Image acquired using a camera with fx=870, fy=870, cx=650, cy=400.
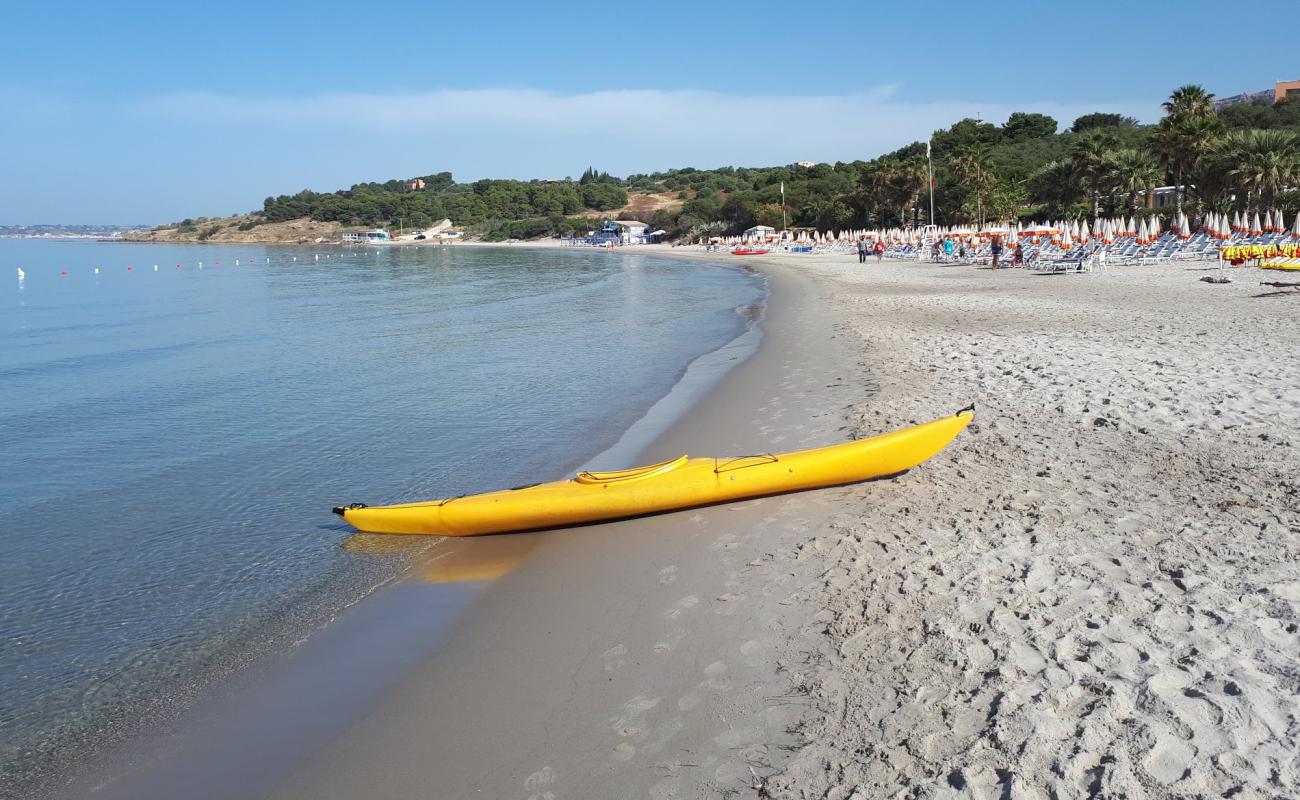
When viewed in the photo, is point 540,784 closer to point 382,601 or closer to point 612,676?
point 612,676

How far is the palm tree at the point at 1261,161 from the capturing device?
2992 centimetres

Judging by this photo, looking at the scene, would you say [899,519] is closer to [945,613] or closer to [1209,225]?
[945,613]

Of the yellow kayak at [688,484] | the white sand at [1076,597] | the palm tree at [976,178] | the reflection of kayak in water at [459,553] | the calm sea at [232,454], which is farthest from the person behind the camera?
the palm tree at [976,178]

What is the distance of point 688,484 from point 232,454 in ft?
19.7

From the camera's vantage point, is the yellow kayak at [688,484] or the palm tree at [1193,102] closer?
the yellow kayak at [688,484]

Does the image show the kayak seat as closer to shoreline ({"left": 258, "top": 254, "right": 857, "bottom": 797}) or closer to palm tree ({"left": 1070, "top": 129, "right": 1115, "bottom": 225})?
shoreline ({"left": 258, "top": 254, "right": 857, "bottom": 797})

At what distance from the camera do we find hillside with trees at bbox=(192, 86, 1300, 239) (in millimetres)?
32469

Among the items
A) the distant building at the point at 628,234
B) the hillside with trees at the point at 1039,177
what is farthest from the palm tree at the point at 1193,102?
the distant building at the point at 628,234

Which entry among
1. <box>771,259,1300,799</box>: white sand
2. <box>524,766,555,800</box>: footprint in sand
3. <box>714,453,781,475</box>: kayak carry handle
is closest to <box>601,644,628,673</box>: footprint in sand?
<box>524,766,555,800</box>: footprint in sand

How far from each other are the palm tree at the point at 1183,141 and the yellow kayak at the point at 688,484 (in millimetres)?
32367

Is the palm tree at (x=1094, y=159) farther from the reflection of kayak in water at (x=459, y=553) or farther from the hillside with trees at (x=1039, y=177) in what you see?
the reflection of kayak in water at (x=459, y=553)

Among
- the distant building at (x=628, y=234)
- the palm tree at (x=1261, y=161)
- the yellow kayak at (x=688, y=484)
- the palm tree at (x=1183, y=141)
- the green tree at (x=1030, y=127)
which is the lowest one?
the yellow kayak at (x=688, y=484)

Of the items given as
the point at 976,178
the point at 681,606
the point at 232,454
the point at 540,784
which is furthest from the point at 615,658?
the point at 976,178

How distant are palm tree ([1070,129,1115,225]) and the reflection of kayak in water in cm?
3674
